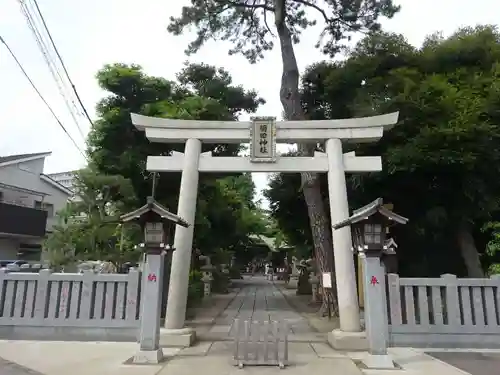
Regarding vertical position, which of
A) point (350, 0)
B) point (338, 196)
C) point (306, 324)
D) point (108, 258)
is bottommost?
point (306, 324)

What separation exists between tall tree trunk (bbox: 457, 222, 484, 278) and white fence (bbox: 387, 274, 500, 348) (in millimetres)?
4143

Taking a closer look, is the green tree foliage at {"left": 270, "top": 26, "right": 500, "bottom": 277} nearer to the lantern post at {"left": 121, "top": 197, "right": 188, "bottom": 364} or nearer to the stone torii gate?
the stone torii gate

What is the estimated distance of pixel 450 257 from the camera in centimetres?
1518

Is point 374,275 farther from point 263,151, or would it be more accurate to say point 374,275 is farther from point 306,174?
point 306,174

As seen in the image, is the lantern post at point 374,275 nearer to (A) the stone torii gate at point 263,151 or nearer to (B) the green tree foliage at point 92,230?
(A) the stone torii gate at point 263,151

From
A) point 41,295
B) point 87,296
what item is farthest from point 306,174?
point 41,295

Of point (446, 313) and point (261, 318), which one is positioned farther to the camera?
point (261, 318)

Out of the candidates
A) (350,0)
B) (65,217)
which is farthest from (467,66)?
(65,217)

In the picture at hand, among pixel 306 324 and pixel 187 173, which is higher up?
pixel 187 173

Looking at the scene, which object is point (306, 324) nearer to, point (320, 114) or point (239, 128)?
point (239, 128)

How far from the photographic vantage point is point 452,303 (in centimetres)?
938

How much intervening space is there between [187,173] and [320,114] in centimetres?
835

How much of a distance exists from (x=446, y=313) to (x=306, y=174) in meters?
5.91

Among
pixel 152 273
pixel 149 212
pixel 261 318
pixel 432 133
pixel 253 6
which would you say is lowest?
pixel 261 318
